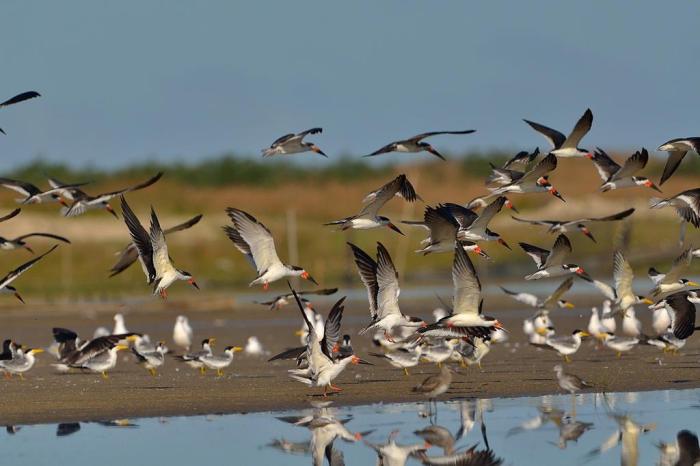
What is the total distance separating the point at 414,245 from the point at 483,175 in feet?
12.6

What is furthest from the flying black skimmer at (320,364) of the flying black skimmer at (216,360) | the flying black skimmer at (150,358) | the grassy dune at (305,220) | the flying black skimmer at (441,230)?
the grassy dune at (305,220)

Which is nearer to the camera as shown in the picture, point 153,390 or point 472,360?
point 153,390

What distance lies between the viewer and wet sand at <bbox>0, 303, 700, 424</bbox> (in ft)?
56.1

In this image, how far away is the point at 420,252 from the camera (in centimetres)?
1881

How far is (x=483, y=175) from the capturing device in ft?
186

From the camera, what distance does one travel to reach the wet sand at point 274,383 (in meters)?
17.1

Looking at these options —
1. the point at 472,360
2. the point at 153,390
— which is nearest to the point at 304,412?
the point at 153,390

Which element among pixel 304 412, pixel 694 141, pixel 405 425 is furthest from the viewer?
pixel 694 141

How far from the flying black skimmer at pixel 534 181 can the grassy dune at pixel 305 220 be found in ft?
95.1

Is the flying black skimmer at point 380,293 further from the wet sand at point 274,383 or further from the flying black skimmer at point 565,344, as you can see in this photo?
the flying black skimmer at point 565,344

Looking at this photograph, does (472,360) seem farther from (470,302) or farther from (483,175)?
(483,175)

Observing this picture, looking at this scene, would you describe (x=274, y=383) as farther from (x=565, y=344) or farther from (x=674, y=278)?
(x=674, y=278)

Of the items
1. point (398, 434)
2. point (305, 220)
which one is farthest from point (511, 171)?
point (305, 220)

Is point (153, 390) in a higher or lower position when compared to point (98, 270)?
higher
